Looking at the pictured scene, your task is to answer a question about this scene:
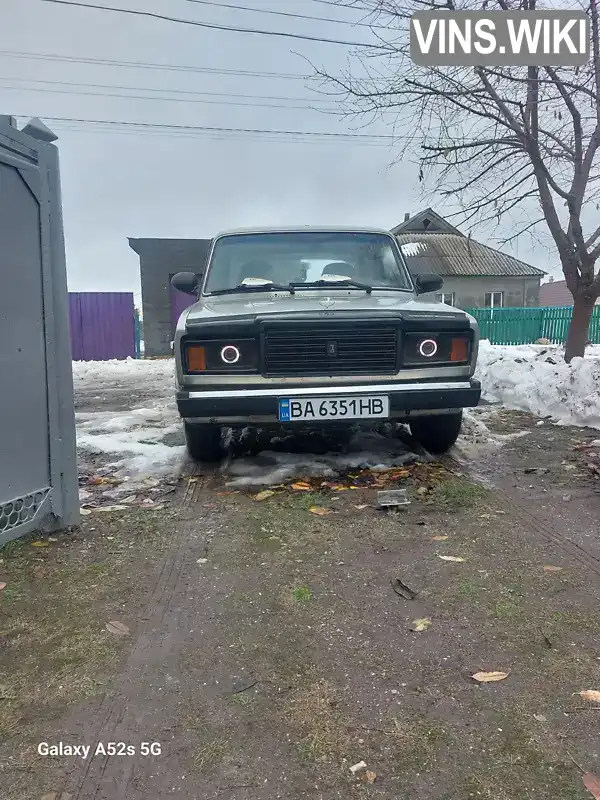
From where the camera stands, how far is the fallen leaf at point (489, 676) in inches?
70.7

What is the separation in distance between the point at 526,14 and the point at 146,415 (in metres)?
7.28

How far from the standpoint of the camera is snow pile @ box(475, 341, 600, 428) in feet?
19.0

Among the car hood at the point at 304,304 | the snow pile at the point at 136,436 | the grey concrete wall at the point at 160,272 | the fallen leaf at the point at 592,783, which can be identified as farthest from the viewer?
the grey concrete wall at the point at 160,272

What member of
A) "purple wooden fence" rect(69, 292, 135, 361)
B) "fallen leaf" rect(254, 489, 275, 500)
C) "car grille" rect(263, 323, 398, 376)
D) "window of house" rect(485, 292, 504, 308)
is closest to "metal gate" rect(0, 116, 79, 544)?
"fallen leaf" rect(254, 489, 275, 500)

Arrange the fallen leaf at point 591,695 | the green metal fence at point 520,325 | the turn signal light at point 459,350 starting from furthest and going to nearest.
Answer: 1. the green metal fence at point 520,325
2. the turn signal light at point 459,350
3. the fallen leaf at point 591,695

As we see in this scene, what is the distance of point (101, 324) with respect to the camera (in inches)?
699

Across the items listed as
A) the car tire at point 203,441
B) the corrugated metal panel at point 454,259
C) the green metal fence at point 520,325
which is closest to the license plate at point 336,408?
the car tire at point 203,441

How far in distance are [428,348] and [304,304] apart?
916 mm

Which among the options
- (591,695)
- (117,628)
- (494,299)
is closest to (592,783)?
(591,695)

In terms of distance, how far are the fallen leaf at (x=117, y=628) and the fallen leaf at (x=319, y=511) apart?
55.9 inches

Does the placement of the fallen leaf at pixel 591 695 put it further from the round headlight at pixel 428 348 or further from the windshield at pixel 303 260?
the windshield at pixel 303 260

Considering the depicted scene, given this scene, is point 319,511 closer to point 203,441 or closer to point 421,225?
point 203,441

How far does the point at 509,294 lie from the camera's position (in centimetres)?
3209

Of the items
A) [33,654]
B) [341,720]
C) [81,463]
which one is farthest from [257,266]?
[341,720]
